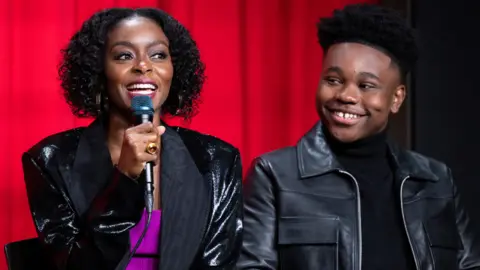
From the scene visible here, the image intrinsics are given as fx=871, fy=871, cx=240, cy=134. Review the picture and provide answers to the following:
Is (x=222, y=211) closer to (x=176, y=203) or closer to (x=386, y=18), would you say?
(x=176, y=203)

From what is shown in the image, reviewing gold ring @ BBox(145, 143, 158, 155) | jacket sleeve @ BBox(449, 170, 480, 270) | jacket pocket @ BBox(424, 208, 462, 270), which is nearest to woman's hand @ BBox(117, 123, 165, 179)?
gold ring @ BBox(145, 143, 158, 155)

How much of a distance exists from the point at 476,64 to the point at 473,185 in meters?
0.39

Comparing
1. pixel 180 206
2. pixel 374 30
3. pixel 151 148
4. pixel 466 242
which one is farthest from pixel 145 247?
pixel 466 242

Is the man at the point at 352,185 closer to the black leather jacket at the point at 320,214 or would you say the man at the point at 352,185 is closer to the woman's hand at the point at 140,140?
the black leather jacket at the point at 320,214

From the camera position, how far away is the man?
205cm

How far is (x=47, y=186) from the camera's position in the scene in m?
1.77

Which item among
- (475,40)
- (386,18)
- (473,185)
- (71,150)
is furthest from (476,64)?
(71,150)

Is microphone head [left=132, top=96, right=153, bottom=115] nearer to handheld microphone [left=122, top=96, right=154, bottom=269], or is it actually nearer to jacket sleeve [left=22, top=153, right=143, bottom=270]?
handheld microphone [left=122, top=96, right=154, bottom=269]

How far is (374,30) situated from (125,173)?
788mm

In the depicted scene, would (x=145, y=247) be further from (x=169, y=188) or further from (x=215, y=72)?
(x=215, y=72)

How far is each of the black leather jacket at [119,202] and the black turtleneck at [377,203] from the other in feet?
1.06

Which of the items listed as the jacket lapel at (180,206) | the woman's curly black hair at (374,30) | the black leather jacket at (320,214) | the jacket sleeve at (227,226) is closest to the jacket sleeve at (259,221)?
the black leather jacket at (320,214)

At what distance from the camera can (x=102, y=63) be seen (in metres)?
1.86

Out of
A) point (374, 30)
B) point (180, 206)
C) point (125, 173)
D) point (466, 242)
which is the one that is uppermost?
point (374, 30)
